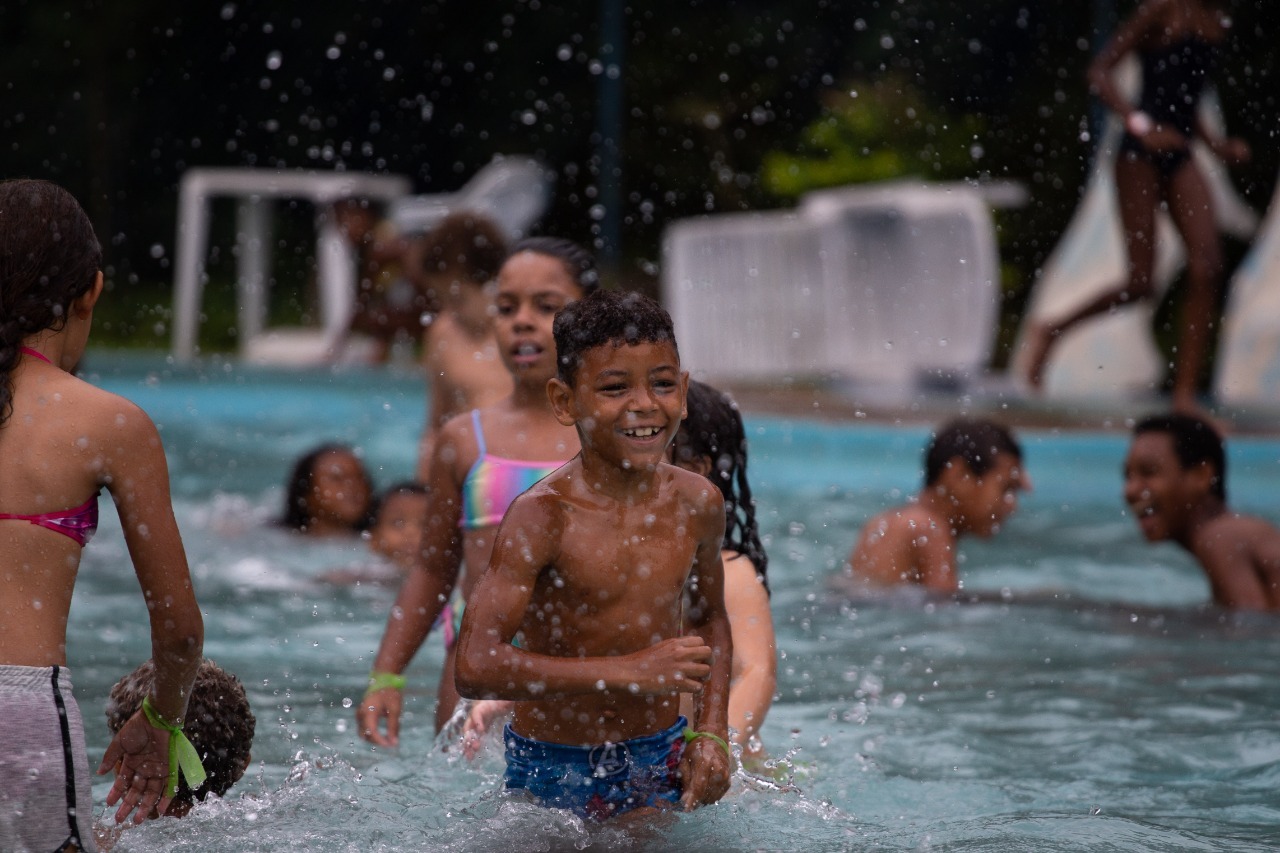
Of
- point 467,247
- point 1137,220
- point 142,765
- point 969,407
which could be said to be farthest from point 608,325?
point 969,407

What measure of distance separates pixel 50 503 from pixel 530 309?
1.28m

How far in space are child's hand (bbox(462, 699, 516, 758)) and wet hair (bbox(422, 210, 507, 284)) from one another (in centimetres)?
251

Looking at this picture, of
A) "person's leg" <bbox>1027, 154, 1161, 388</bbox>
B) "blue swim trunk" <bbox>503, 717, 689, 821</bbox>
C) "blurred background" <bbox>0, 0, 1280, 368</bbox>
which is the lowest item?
"blue swim trunk" <bbox>503, 717, 689, 821</bbox>

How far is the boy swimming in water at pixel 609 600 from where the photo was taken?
2648 mm

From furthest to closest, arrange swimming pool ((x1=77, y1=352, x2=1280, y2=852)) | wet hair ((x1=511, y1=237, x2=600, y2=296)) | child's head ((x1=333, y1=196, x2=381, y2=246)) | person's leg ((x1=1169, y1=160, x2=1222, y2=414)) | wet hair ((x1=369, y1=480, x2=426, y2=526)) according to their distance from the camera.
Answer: child's head ((x1=333, y1=196, x2=381, y2=246)) → person's leg ((x1=1169, y1=160, x2=1222, y2=414)) → wet hair ((x1=369, y1=480, x2=426, y2=526)) → wet hair ((x1=511, y1=237, x2=600, y2=296)) → swimming pool ((x1=77, y1=352, x2=1280, y2=852))

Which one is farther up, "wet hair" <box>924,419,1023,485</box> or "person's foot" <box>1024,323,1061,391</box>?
"person's foot" <box>1024,323,1061,391</box>

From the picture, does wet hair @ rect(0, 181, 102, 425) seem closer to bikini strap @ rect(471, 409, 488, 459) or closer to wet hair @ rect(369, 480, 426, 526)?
bikini strap @ rect(471, 409, 488, 459)

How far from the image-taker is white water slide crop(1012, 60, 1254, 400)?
440 inches

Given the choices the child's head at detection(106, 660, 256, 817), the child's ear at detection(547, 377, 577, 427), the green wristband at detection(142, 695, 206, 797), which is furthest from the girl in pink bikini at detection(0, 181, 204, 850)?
the child's ear at detection(547, 377, 577, 427)

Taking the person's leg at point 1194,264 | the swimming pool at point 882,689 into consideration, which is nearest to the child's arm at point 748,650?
the swimming pool at point 882,689

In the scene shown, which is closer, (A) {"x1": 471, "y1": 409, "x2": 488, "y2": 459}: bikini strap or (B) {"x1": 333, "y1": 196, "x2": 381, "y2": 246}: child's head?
(A) {"x1": 471, "y1": 409, "x2": 488, "y2": 459}: bikini strap

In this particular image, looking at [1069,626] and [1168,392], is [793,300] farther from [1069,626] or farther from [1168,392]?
[1069,626]

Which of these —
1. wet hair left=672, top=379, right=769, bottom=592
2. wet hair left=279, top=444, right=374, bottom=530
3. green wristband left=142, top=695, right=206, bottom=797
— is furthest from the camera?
wet hair left=279, top=444, right=374, bottom=530

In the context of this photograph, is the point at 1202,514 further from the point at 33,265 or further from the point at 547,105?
the point at 547,105
